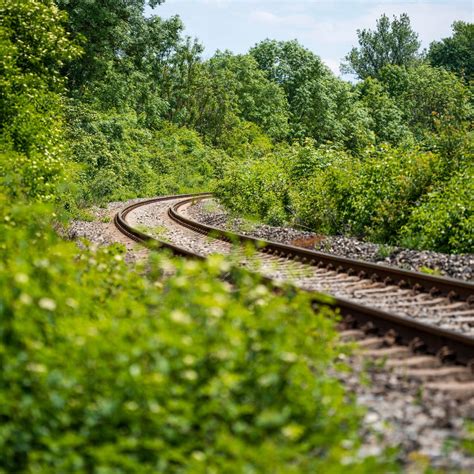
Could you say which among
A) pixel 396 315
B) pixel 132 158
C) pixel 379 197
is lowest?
pixel 396 315

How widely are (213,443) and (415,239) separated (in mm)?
10485

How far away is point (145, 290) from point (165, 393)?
2624 millimetres

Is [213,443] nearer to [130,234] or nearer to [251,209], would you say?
[130,234]

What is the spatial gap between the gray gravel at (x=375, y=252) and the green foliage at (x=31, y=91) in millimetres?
5198

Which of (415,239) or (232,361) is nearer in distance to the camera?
(232,361)

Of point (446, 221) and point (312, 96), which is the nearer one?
point (446, 221)

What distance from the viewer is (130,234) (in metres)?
17.9

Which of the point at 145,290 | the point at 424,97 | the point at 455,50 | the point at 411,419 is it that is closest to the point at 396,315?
the point at 411,419

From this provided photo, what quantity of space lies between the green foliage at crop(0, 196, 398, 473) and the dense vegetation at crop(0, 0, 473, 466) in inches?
0.5

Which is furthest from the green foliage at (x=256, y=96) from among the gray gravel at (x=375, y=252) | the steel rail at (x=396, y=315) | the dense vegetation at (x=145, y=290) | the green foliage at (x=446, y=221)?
the steel rail at (x=396, y=315)

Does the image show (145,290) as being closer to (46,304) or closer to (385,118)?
(46,304)

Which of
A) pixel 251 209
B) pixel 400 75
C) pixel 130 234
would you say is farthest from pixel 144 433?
pixel 400 75

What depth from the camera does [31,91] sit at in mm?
14820

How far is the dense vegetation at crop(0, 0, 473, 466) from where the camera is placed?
4016 millimetres
